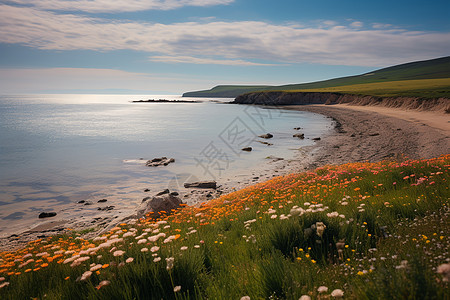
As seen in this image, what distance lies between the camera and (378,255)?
3.23 m

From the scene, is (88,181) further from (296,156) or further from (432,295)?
(432,295)

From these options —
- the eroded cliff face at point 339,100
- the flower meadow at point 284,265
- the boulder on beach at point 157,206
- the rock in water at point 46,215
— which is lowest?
the rock in water at point 46,215

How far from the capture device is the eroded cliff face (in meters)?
50.0

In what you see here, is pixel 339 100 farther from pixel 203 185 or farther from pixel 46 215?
pixel 46 215

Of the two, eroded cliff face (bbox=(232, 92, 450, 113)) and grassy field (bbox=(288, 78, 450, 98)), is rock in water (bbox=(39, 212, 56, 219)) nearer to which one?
eroded cliff face (bbox=(232, 92, 450, 113))

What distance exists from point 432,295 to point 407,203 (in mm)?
4186

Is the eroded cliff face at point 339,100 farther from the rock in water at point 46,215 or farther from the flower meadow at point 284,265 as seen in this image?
the rock in water at point 46,215

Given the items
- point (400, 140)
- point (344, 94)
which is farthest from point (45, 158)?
point (344, 94)

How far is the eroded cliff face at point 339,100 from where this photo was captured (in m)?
50.0

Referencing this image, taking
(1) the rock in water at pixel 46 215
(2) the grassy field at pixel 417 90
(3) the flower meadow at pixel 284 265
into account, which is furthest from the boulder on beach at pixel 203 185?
(2) the grassy field at pixel 417 90

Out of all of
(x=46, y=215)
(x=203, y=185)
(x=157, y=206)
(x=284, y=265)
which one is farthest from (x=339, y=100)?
(x=284, y=265)

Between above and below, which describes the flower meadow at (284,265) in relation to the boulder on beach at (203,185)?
above

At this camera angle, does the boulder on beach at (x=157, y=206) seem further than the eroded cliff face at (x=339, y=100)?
No

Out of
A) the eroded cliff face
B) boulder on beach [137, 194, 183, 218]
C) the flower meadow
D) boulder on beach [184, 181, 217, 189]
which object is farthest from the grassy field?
the flower meadow
